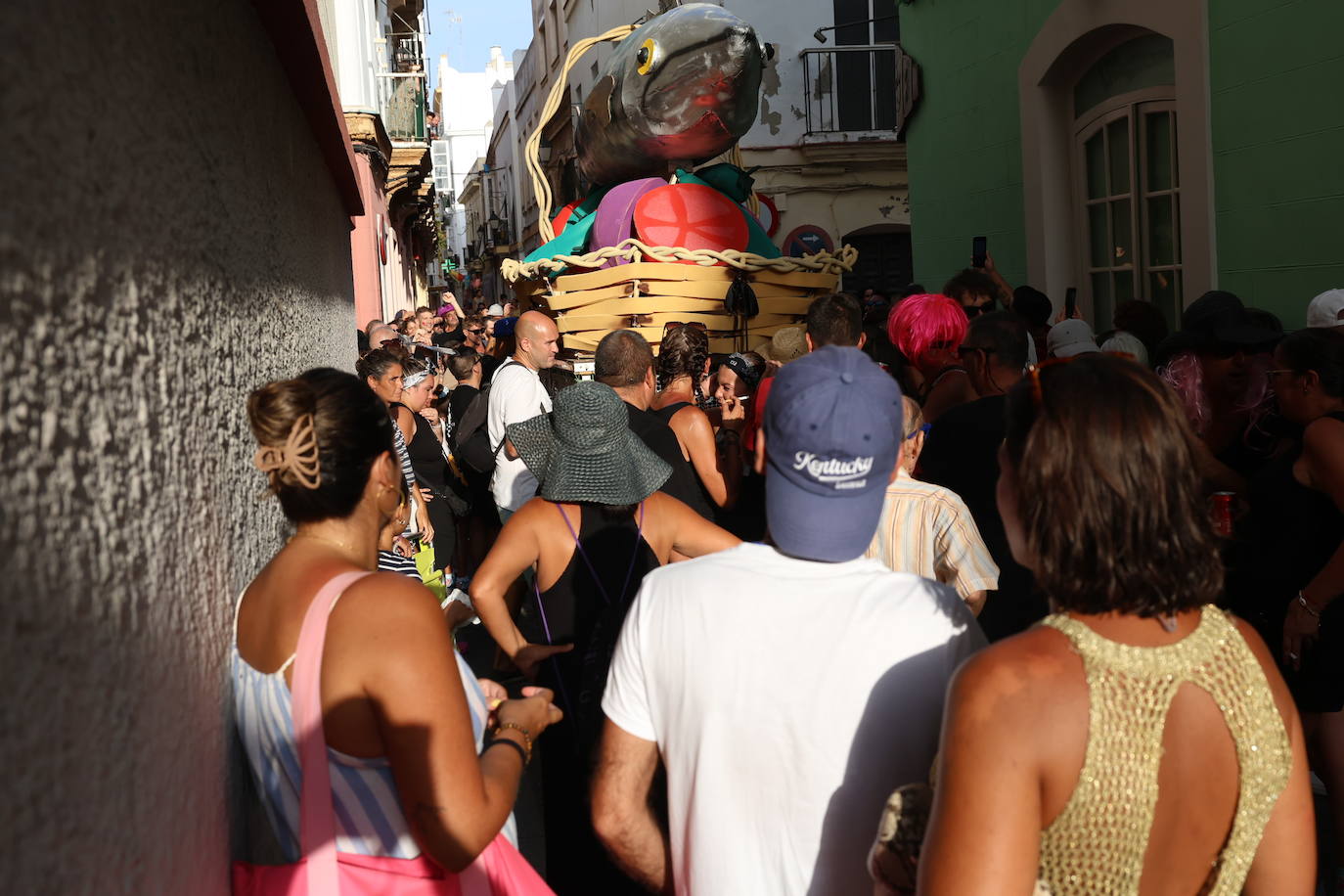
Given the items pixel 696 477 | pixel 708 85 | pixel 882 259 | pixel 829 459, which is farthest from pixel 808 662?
pixel 882 259

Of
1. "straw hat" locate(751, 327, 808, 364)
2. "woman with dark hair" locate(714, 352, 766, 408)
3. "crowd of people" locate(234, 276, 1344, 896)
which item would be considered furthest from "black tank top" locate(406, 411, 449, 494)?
"crowd of people" locate(234, 276, 1344, 896)

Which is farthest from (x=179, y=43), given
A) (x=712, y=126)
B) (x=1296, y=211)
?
(x=712, y=126)

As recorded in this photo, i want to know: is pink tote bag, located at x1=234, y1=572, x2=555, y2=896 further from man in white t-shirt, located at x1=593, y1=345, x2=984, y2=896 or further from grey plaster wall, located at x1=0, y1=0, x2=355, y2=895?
man in white t-shirt, located at x1=593, y1=345, x2=984, y2=896

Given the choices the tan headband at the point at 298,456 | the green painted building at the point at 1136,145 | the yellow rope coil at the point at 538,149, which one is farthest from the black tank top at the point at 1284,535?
the yellow rope coil at the point at 538,149

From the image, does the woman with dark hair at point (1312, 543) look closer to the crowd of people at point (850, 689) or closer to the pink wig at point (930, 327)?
the pink wig at point (930, 327)

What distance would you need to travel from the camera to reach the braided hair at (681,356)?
216 inches

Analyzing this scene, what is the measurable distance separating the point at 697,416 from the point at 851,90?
541 inches

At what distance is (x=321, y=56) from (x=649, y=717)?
9.96 ft

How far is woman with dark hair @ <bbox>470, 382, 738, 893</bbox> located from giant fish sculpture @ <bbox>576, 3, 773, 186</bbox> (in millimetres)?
4562

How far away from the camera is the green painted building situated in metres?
5.54

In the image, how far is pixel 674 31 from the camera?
282 inches

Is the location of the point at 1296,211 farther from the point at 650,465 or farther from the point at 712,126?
the point at 650,465

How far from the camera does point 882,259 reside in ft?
60.1

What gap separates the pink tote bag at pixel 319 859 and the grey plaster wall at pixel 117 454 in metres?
0.10
